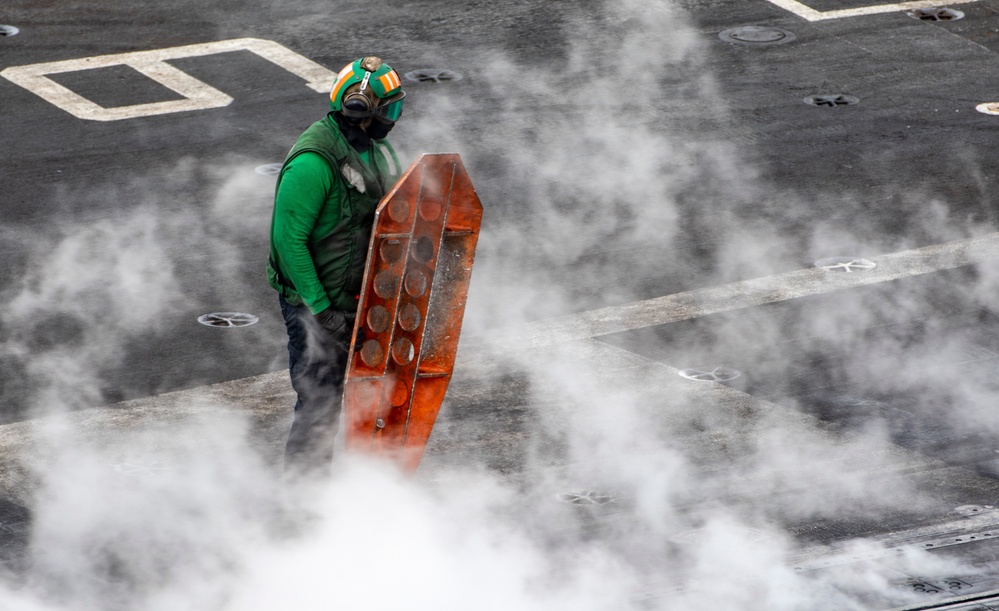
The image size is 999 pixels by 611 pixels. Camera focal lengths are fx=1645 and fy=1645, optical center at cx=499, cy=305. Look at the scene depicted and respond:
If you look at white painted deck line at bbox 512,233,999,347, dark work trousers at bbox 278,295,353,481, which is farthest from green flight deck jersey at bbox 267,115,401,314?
white painted deck line at bbox 512,233,999,347

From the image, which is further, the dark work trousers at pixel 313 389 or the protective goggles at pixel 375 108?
the dark work trousers at pixel 313 389

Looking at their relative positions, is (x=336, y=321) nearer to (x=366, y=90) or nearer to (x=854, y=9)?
(x=366, y=90)

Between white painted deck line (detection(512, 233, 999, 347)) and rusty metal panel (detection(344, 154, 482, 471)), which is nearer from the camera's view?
rusty metal panel (detection(344, 154, 482, 471))

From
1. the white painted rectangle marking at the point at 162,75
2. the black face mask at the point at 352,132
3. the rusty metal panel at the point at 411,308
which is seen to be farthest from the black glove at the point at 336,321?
the white painted rectangle marking at the point at 162,75

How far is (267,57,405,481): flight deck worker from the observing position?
6.05m

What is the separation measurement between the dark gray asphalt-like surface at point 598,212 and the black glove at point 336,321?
40.3 inches

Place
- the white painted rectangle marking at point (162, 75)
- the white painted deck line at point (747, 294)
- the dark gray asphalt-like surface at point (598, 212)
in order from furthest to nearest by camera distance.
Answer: the white painted rectangle marking at point (162, 75), the white painted deck line at point (747, 294), the dark gray asphalt-like surface at point (598, 212)

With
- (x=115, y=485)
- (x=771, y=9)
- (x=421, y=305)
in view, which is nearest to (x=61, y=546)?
(x=115, y=485)

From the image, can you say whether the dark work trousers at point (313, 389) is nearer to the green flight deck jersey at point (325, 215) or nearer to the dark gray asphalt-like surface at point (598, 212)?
the green flight deck jersey at point (325, 215)

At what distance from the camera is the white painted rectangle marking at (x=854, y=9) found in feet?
43.4

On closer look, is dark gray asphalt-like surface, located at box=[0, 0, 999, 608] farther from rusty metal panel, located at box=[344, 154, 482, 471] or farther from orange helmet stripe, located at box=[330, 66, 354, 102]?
orange helmet stripe, located at box=[330, 66, 354, 102]

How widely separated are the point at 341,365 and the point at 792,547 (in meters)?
1.89

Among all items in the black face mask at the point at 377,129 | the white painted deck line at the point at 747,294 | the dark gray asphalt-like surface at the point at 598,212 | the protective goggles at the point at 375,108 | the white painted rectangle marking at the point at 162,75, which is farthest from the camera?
the white painted rectangle marking at the point at 162,75

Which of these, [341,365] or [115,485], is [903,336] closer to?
[341,365]
